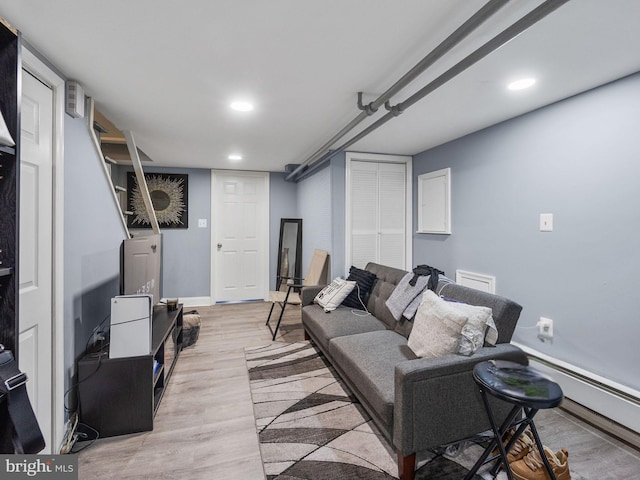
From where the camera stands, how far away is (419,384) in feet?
4.90

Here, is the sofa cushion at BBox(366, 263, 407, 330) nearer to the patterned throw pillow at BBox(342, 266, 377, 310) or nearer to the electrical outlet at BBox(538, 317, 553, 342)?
the patterned throw pillow at BBox(342, 266, 377, 310)

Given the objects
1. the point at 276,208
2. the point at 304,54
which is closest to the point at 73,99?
the point at 304,54

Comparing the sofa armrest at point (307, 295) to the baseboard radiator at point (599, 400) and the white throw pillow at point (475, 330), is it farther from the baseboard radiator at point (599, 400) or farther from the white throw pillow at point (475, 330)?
the baseboard radiator at point (599, 400)

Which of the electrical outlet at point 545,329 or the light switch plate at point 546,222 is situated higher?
the light switch plate at point 546,222

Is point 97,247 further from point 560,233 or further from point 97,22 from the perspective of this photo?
point 560,233

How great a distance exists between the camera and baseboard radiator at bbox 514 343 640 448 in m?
1.89

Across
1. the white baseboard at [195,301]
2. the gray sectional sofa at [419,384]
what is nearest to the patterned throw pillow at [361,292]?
the gray sectional sofa at [419,384]

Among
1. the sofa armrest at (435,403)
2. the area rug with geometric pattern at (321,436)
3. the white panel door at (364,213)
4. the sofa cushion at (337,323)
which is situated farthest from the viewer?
the white panel door at (364,213)

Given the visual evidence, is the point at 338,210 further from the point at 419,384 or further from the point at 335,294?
the point at 419,384

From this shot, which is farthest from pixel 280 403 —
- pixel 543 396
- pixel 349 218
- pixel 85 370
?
pixel 349 218

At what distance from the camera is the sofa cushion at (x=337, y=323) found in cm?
260

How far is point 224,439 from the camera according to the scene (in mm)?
1892

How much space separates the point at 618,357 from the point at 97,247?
360 cm

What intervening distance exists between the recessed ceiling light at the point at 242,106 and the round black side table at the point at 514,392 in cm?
229
